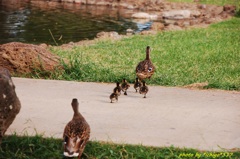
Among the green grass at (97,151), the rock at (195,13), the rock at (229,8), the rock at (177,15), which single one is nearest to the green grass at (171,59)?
the green grass at (97,151)

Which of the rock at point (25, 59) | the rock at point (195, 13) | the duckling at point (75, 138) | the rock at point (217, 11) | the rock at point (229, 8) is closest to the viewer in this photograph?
the duckling at point (75, 138)

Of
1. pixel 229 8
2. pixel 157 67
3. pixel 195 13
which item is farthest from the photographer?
pixel 195 13

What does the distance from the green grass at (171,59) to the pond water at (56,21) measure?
11.9 feet

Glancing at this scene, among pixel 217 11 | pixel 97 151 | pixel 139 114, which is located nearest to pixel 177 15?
pixel 217 11

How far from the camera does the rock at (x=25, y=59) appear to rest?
34.8 feet

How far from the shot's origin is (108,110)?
7.72 meters

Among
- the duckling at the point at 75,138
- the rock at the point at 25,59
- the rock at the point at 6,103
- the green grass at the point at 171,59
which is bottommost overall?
the green grass at the point at 171,59

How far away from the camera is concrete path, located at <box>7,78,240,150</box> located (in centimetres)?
652

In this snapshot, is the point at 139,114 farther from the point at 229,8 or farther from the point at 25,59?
the point at 229,8

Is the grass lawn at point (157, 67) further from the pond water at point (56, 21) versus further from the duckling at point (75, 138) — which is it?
the pond water at point (56, 21)

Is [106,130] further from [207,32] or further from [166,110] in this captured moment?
[207,32]

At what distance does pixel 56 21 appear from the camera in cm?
2808

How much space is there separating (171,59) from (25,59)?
4583 millimetres

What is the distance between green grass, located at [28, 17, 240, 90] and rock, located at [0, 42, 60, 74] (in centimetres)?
22
